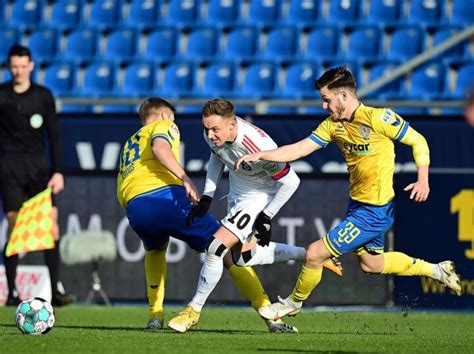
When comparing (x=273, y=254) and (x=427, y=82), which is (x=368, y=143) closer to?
(x=273, y=254)

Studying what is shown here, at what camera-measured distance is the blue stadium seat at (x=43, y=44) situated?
16.0m

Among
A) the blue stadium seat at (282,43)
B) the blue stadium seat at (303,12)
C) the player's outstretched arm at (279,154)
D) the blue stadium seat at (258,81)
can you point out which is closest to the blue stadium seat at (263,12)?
the blue stadium seat at (303,12)

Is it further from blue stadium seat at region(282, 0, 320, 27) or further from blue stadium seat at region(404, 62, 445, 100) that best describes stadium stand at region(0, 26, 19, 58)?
blue stadium seat at region(404, 62, 445, 100)

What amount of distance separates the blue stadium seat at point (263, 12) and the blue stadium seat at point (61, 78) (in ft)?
8.29

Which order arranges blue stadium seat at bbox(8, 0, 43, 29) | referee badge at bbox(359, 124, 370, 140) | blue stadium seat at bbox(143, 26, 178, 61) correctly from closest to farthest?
referee badge at bbox(359, 124, 370, 140)
blue stadium seat at bbox(143, 26, 178, 61)
blue stadium seat at bbox(8, 0, 43, 29)

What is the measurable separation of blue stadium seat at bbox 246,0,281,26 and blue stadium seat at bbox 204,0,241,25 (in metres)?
0.19

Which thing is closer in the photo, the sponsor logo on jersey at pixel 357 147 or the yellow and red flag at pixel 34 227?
the sponsor logo on jersey at pixel 357 147

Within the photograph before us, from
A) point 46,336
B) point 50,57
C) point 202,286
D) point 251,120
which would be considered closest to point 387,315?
point 251,120

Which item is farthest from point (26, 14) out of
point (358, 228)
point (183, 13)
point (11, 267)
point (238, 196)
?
point (358, 228)

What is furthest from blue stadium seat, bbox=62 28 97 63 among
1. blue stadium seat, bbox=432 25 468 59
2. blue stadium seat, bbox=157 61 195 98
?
blue stadium seat, bbox=432 25 468 59

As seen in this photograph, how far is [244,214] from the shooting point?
309 inches

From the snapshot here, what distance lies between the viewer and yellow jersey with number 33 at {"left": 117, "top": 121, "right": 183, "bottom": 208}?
7.90m

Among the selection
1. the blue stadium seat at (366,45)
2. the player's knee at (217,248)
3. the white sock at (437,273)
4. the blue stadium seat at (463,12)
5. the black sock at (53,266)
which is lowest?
the black sock at (53,266)

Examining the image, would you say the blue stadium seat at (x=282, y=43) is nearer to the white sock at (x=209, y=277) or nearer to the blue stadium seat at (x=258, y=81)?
the blue stadium seat at (x=258, y=81)
